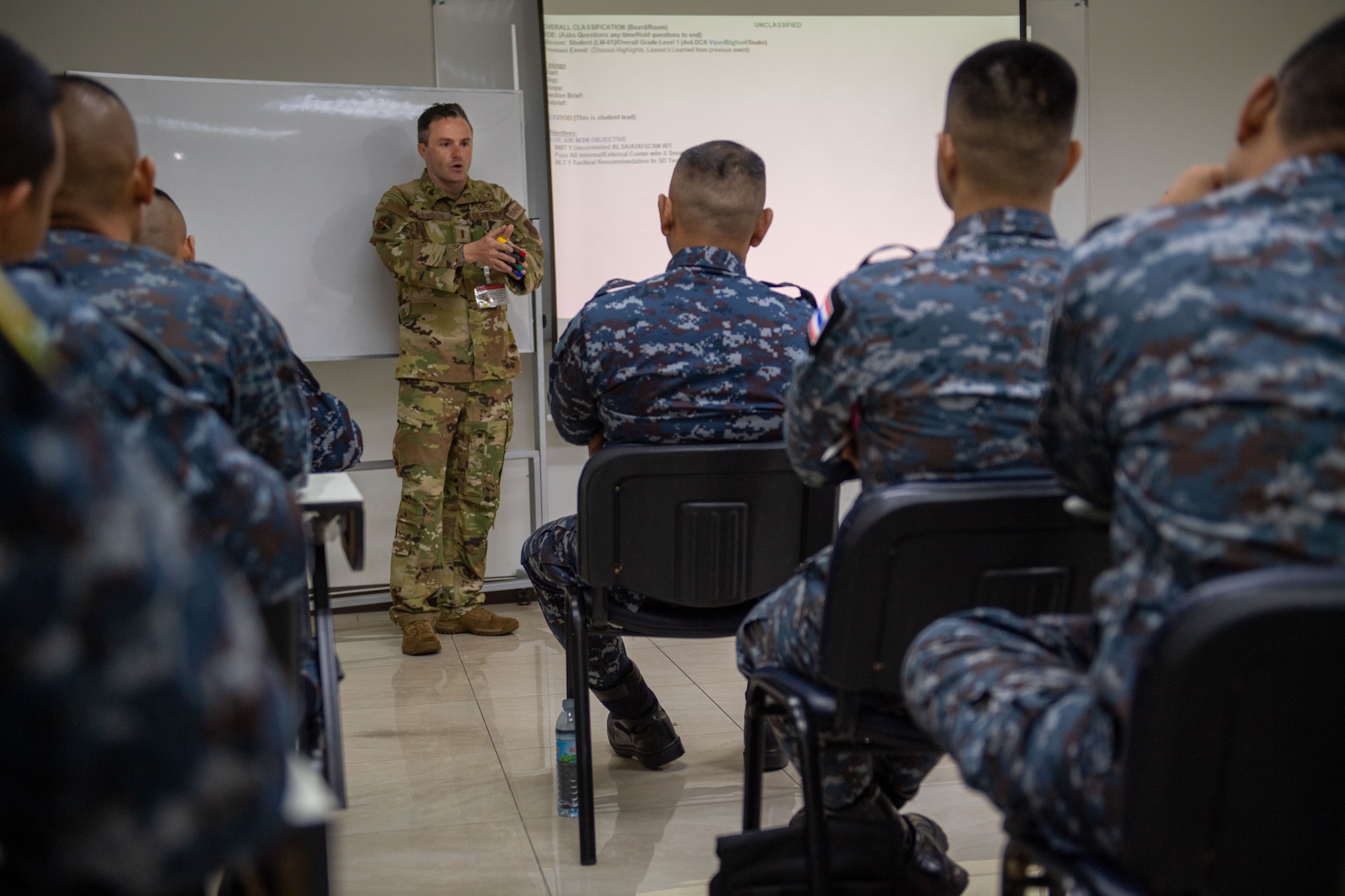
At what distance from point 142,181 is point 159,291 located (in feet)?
0.72

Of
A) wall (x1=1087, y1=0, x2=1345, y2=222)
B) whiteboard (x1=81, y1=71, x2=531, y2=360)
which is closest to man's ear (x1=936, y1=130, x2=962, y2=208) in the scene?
whiteboard (x1=81, y1=71, x2=531, y2=360)

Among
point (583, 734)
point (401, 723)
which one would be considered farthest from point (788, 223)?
point (583, 734)

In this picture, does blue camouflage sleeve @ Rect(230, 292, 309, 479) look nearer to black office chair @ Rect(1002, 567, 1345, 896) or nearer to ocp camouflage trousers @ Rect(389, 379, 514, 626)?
black office chair @ Rect(1002, 567, 1345, 896)

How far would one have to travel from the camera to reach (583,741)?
6.95ft

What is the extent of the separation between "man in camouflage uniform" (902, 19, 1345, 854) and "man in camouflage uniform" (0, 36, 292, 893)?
651 mm

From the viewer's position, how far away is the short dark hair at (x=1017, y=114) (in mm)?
1555

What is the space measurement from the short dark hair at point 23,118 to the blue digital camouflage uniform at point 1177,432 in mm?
865

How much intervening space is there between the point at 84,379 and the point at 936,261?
3.66ft

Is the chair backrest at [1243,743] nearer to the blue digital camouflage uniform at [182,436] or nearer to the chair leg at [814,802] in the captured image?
the chair leg at [814,802]

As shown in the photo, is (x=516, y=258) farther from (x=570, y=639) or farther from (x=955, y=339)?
(x=955, y=339)

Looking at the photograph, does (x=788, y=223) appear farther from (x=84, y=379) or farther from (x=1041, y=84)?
(x=84, y=379)

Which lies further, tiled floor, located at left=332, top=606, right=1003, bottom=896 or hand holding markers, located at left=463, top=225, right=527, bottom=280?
hand holding markers, located at left=463, top=225, right=527, bottom=280

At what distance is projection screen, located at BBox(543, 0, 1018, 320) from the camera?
4.22m

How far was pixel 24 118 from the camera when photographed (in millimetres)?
793
